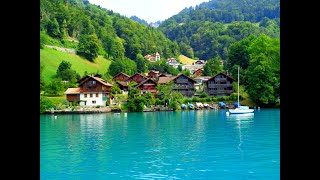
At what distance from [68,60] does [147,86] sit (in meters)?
19.5

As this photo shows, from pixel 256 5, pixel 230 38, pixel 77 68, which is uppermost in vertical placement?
pixel 256 5

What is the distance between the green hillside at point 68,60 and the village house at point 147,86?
13.4m

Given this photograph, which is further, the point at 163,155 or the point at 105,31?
the point at 105,31

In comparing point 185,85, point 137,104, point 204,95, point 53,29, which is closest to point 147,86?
point 185,85

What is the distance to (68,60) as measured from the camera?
59.7m

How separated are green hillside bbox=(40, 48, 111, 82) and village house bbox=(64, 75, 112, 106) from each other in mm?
9804

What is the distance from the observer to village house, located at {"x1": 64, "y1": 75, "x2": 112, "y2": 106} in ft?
139

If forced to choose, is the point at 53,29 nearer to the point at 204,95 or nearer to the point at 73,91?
the point at 73,91

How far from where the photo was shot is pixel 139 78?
168 feet

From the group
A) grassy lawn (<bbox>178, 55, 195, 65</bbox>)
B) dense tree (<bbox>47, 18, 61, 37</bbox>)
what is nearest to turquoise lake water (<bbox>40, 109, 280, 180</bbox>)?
dense tree (<bbox>47, 18, 61, 37</bbox>)

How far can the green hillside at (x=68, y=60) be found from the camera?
175ft
